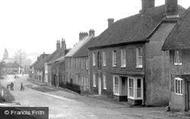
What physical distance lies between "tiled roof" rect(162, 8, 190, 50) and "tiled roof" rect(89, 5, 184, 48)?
4.67 metres

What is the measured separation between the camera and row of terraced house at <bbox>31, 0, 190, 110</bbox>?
29938 millimetres

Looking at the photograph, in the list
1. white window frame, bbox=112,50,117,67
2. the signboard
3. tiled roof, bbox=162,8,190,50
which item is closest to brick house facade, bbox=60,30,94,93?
white window frame, bbox=112,50,117,67

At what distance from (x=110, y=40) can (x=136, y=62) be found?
9252mm

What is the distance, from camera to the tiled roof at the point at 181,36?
28484mm

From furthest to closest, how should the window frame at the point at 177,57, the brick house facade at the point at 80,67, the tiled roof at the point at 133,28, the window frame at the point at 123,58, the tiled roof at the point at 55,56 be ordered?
the tiled roof at the point at 55,56 → the brick house facade at the point at 80,67 → the window frame at the point at 123,58 → the tiled roof at the point at 133,28 → the window frame at the point at 177,57

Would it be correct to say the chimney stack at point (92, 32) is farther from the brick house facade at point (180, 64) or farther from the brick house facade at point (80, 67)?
the brick house facade at point (180, 64)

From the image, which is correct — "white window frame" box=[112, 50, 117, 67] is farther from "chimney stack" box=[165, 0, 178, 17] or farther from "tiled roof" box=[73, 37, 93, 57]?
"tiled roof" box=[73, 37, 93, 57]

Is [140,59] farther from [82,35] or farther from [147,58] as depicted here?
[82,35]

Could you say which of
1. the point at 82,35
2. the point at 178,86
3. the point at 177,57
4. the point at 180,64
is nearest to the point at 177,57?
the point at 177,57

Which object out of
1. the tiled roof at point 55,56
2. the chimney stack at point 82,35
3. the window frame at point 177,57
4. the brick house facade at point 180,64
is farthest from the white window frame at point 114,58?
the tiled roof at point 55,56

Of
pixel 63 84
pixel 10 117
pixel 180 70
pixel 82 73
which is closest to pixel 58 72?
pixel 63 84

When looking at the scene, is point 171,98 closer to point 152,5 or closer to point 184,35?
point 184,35

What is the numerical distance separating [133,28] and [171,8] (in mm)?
7034

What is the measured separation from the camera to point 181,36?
29219 mm
